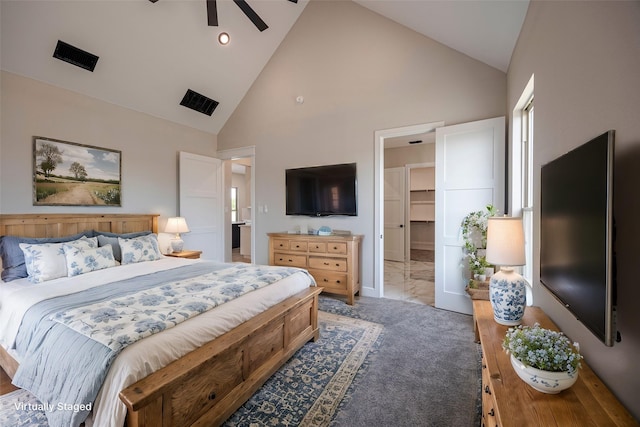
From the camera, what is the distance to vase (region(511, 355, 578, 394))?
3.06ft

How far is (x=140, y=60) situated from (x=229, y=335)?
3.82m

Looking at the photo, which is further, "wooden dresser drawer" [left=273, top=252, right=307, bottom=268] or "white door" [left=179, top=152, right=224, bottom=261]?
"white door" [left=179, top=152, right=224, bottom=261]

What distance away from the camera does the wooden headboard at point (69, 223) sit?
285cm

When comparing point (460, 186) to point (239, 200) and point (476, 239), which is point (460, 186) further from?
point (239, 200)

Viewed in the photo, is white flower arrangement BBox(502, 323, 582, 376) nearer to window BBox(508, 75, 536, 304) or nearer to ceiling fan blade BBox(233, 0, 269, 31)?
window BBox(508, 75, 536, 304)

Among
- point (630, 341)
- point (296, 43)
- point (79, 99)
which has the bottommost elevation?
point (630, 341)

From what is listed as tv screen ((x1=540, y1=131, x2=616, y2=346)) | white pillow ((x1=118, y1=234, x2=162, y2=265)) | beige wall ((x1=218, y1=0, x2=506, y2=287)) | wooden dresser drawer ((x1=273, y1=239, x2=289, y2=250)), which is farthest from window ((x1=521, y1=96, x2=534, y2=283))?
white pillow ((x1=118, y1=234, x2=162, y2=265))

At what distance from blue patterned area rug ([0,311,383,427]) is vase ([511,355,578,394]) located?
1.15 meters

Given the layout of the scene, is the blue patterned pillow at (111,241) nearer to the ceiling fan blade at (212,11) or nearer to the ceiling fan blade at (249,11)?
the ceiling fan blade at (212,11)

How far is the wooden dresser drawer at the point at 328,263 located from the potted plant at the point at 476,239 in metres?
1.47

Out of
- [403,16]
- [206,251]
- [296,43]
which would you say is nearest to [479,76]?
[403,16]

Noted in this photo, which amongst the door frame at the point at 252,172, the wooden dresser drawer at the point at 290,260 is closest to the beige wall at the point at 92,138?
the door frame at the point at 252,172

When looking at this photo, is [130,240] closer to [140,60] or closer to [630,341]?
[140,60]

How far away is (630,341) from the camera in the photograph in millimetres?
849
